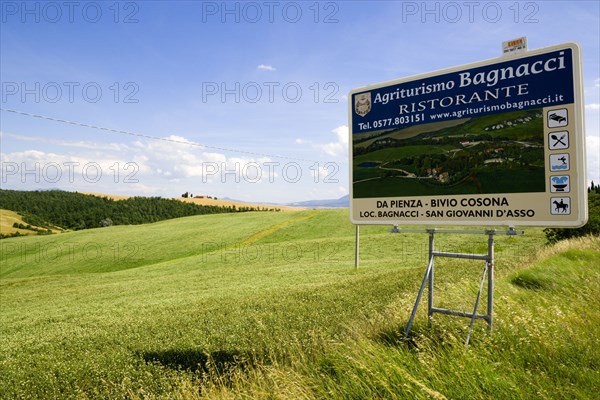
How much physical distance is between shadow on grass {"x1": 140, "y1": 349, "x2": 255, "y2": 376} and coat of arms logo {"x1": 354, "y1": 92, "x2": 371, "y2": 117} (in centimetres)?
584

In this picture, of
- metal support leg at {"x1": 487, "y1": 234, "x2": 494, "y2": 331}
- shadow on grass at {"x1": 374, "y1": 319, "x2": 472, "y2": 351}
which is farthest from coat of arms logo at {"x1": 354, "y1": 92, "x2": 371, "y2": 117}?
shadow on grass at {"x1": 374, "y1": 319, "x2": 472, "y2": 351}

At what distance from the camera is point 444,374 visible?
18.5 ft

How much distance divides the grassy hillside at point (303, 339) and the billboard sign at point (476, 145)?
1.98 meters

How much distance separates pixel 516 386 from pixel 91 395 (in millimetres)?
7504

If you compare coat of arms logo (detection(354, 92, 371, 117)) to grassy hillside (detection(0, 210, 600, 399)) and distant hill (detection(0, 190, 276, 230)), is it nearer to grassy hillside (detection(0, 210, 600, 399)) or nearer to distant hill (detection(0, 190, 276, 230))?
grassy hillside (detection(0, 210, 600, 399))

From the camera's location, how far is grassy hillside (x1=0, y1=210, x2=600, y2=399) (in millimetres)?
5723

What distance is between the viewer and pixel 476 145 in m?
7.86

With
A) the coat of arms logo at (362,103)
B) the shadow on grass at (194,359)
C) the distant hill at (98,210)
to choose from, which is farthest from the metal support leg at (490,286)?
the distant hill at (98,210)

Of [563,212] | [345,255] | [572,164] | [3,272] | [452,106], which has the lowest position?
[3,272]

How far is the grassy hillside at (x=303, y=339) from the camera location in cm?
572

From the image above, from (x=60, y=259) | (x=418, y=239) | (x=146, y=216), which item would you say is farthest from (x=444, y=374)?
(x=146, y=216)

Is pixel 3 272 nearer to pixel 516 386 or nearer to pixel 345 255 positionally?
pixel 345 255

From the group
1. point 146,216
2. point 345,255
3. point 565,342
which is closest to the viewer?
point 565,342

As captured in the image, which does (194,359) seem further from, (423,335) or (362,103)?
(362,103)
